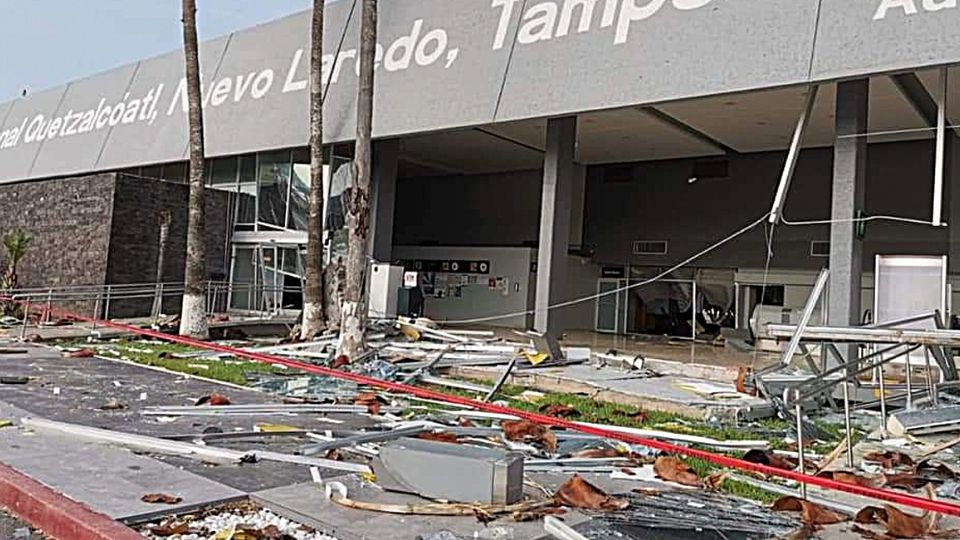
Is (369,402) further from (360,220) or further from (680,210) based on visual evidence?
(680,210)

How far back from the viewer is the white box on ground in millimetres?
18156

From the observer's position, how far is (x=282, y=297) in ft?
71.5

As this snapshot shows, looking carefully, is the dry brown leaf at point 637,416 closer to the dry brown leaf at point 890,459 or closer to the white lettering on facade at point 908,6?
the dry brown leaf at point 890,459

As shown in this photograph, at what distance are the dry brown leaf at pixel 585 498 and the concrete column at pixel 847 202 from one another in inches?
315

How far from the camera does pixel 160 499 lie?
4.65 m

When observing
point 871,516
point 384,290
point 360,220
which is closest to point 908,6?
point 871,516

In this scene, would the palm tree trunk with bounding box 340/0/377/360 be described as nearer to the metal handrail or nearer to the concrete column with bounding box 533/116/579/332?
the concrete column with bounding box 533/116/579/332

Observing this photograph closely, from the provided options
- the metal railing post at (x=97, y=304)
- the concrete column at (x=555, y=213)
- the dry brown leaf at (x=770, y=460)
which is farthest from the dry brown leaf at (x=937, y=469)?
the metal railing post at (x=97, y=304)

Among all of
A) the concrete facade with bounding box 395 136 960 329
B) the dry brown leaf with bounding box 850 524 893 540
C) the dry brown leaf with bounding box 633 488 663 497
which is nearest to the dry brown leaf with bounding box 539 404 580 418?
the dry brown leaf with bounding box 633 488 663 497

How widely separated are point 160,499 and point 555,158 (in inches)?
463

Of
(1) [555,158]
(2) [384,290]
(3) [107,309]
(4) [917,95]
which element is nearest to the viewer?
A: (4) [917,95]

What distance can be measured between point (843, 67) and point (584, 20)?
480 cm

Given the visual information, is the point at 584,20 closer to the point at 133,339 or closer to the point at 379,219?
the point at 379,219

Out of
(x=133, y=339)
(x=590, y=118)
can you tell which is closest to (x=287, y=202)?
(x=133, y=339)
